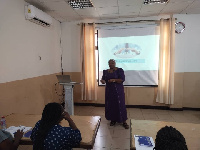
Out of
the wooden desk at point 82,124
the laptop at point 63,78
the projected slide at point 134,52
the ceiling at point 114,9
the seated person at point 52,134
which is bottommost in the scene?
the wooden desk at point 82,124

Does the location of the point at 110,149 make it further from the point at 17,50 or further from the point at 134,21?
the point at 134,21

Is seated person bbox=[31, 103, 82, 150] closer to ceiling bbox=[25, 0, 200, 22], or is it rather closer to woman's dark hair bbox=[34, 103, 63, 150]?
woman's dark hair bbox=[34, 103, 63, 150]

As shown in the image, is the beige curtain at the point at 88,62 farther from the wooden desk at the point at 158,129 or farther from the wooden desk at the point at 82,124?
the wooden desk at the point at 158,129

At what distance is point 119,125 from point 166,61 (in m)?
2.29

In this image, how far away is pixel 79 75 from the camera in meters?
5.00

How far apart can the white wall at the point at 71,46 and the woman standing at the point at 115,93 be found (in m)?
1.93

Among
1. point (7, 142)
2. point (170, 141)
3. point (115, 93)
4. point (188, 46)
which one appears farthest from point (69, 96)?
point (188, 46)

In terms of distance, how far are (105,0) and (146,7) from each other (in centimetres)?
114

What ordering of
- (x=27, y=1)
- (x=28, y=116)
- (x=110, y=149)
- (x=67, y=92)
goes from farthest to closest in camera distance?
(x=67, y=92), (x=27, y=1), (x=110, y=149), (x=28, y=116)

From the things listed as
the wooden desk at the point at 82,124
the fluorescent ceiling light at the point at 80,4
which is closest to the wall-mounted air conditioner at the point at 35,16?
the fluorescent ceiling light at the point at 80,4

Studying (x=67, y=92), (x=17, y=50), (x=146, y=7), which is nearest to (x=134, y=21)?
(x=146, y=7)

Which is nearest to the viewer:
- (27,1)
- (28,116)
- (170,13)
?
(28,116)

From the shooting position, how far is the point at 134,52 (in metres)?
4.65

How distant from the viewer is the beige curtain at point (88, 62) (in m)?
4.64
